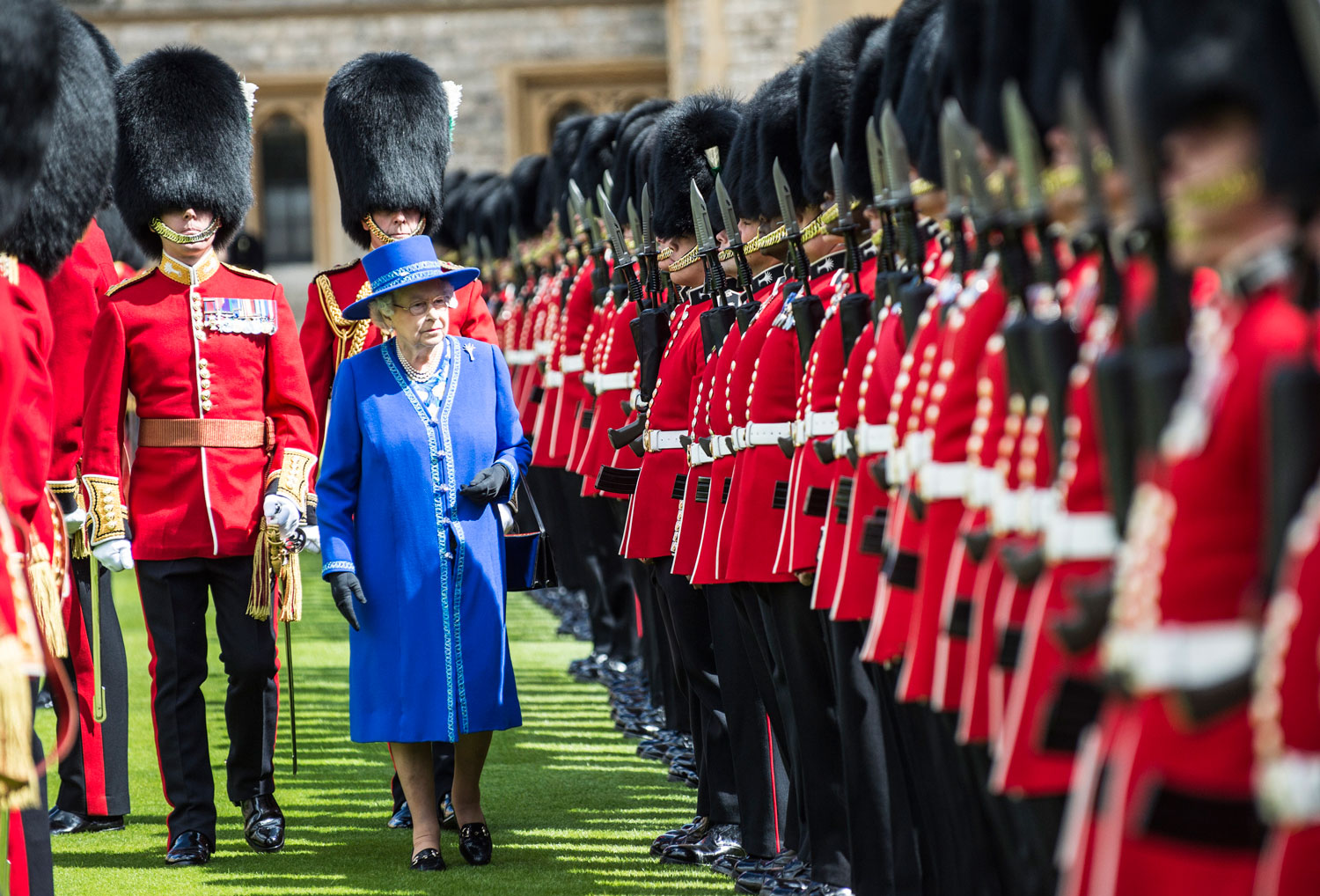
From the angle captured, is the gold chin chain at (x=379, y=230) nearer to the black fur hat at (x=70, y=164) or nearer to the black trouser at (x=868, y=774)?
the black fur hat at (x=70, y=164)

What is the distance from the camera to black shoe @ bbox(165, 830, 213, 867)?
513 centimetres

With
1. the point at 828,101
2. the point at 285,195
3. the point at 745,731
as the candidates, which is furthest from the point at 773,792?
the point at 285,195

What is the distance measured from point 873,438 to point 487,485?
1.49 m

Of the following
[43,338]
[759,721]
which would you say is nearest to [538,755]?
[759,721]

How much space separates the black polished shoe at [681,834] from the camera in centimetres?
501

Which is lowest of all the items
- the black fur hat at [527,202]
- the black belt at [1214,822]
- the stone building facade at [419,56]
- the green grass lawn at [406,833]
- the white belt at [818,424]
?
the green grass lawn at [406,833]

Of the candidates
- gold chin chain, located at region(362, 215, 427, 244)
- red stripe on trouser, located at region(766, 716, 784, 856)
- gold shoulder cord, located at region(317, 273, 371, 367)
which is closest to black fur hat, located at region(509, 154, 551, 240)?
gold chin chain, located at region(362, 215, 427, 244)

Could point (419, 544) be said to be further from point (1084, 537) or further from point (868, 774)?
point (1084, 537)

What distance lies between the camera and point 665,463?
5.42m

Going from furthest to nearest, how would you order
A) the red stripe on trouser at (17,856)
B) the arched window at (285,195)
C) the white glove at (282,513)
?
the arched window at (285,195)
the white glove at (282,513)
the red stripe on trouser at (17,856)

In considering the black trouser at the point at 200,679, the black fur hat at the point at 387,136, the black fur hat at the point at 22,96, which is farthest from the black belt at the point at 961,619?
the black fur hat at the point at 387,136

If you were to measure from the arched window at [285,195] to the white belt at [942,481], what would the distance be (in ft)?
62.0

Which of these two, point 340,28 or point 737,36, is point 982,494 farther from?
point 340,28

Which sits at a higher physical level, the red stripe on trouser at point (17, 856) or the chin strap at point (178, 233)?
the chin strap at point (178, 233)
